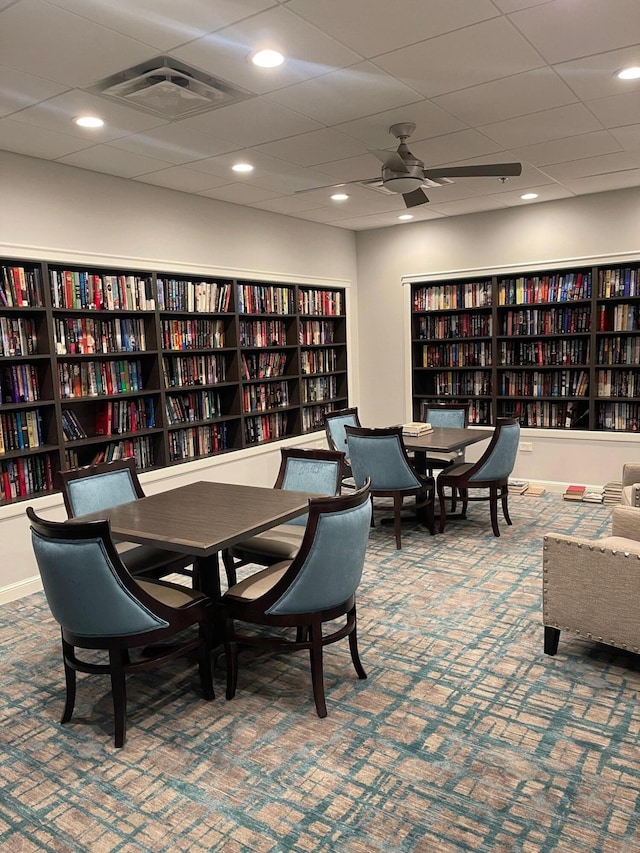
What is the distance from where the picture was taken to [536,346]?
21.8 ft

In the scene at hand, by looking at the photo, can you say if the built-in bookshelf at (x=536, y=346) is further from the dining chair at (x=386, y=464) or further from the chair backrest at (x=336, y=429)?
the dining chair at (x=386, y=464)

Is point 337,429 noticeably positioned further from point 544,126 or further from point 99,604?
point 99,604

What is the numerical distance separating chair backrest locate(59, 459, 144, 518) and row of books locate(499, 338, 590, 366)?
4341 mm

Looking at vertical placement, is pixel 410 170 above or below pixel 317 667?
above

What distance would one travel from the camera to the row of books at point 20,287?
418 cm

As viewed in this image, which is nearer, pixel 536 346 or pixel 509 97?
pixel 509 97

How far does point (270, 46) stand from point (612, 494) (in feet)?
15.6

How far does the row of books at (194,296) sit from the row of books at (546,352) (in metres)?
2.96

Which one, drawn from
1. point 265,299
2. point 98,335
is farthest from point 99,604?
point 265,299

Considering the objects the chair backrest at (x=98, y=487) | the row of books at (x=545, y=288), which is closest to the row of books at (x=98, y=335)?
the chair backrest at (x=98, y=487)

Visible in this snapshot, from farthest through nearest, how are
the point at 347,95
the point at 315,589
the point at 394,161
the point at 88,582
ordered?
the point at 394,161 → the point at 347,95 → the point at 315,589 → the point at 88,582

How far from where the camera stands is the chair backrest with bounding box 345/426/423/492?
4.83m

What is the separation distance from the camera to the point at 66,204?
4496 millimetres

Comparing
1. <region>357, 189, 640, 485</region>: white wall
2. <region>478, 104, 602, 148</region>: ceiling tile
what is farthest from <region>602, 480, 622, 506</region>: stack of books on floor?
<region>478, 104, 602, 148</region>: ceiling tile
